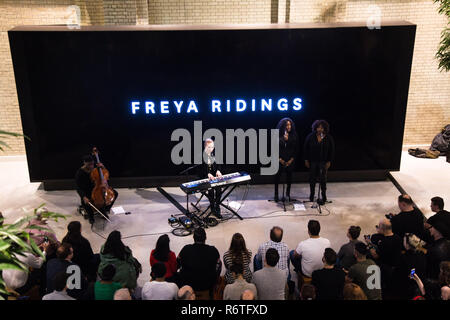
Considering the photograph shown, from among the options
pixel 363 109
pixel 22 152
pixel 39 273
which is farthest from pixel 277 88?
pixel 22 152

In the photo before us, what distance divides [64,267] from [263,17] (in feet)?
27.2

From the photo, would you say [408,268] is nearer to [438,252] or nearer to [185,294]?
[438,252]

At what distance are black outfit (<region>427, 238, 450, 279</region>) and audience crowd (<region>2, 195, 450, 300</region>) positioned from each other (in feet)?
0.03

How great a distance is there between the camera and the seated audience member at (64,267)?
4.86m

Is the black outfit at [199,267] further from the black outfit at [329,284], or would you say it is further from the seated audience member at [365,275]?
the seated audience member at [365,275]

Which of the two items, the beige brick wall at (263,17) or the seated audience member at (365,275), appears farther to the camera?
the beige brick wall at (263,17)

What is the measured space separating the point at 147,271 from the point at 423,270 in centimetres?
353

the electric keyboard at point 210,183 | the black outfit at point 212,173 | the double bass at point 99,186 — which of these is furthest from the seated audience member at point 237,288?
the double bass at point 99,186

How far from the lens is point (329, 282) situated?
4691 mm

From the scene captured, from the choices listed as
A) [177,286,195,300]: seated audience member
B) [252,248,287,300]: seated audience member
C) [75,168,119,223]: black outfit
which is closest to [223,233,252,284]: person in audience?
[252,248,287,300]: seated audience member

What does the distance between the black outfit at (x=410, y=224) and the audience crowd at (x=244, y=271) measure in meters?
0.16

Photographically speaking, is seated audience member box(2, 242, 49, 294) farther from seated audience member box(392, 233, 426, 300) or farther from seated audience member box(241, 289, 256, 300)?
seated audience member box(392, 233, 426, 300)

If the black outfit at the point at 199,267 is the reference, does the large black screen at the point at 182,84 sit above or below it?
above

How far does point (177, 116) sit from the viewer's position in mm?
8867
